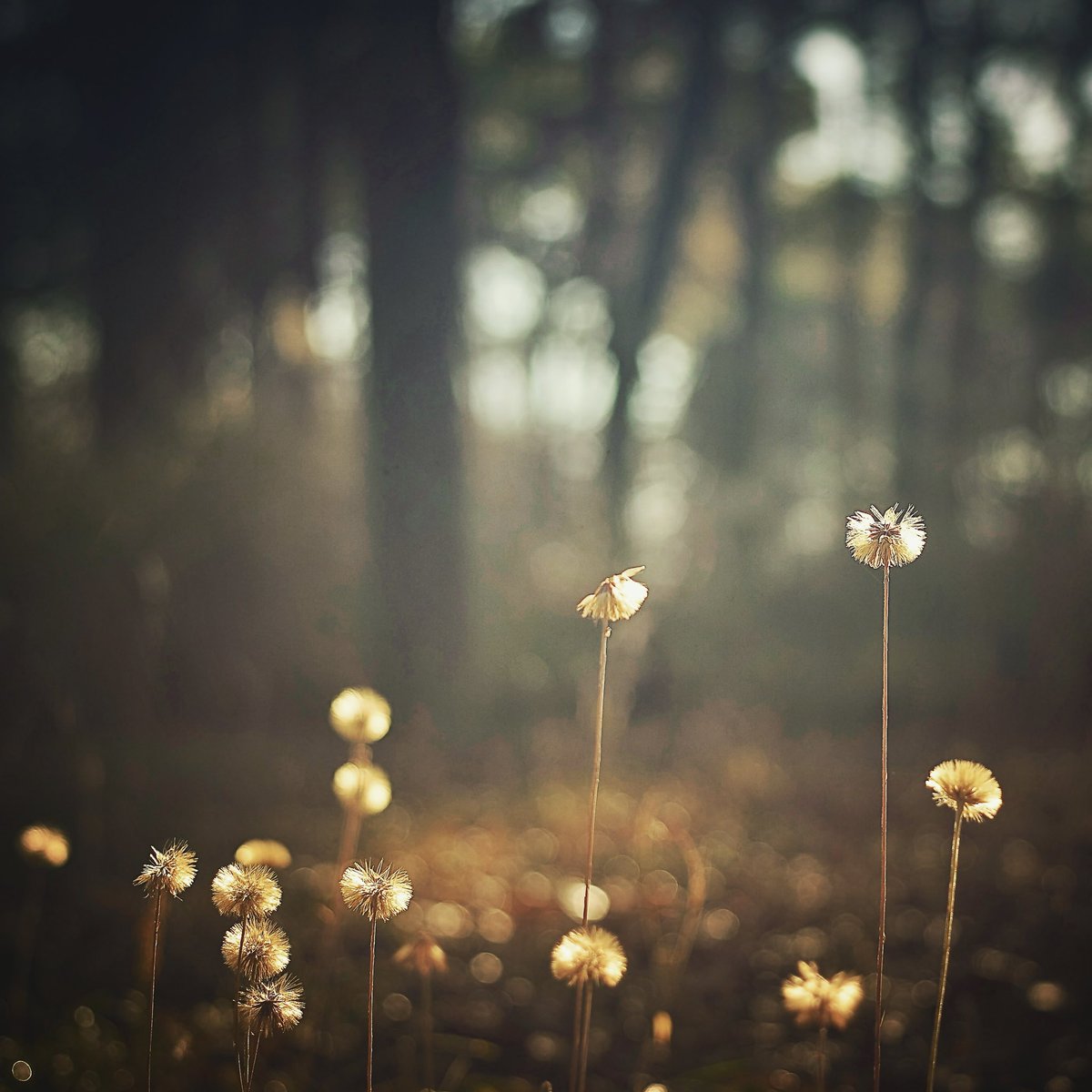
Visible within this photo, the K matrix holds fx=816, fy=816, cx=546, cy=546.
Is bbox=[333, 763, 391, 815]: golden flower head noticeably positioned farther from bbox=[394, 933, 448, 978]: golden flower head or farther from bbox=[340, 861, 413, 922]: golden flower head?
bbox=[340, 861, 413, 922]: golden flower head

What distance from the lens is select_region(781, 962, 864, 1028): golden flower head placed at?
1.53 meters

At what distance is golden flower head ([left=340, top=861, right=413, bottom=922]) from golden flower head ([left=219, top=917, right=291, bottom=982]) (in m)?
0.13

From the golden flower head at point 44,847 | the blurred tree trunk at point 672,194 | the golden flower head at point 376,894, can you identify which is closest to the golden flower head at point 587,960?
the golden flower head at point 376,894

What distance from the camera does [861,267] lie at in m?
10.3

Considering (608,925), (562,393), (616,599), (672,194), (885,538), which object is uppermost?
(672,194)

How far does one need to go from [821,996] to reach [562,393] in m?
11.1

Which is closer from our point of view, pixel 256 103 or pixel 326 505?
pixel 256 103

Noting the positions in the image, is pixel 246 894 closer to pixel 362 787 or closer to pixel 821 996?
pixel 362 787

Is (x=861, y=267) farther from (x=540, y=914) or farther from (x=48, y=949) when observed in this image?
(x=48, y=949)

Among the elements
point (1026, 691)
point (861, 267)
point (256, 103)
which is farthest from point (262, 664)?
point (861, 267)

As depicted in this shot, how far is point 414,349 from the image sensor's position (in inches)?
245

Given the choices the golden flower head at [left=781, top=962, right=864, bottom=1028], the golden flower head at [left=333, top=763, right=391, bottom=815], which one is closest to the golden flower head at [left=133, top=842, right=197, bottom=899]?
the golden flower head at [left=333, top=763, right=391, bottom=815]

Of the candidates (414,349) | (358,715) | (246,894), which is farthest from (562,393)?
(246,894)

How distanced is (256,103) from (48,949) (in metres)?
6.75
